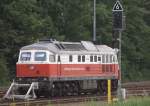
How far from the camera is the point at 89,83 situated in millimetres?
39969

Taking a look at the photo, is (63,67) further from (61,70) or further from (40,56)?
(40,56)

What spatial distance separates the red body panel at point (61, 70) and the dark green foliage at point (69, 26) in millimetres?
9602

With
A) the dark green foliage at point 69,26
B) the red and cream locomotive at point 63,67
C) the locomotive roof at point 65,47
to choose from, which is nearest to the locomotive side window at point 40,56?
the red and cream locomotive at point 63,67

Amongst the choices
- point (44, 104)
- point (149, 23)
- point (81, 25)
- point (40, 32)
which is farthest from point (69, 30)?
point (44, 104)

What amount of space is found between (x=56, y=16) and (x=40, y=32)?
596cm

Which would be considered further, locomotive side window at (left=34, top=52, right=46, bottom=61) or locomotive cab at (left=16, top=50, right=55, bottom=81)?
locomotive side window at (left=34, top=52, right=46, bottom=61)

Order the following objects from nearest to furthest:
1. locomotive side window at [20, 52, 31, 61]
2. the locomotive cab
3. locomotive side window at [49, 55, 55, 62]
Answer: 1. the locomotive cab
2. locomotive side window at [49, 55, 55, 62]
3. locomotive side window at [20, 52, 31, 61]

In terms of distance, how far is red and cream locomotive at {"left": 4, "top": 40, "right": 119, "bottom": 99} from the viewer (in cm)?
3619

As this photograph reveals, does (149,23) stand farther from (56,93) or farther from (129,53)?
(56,93)

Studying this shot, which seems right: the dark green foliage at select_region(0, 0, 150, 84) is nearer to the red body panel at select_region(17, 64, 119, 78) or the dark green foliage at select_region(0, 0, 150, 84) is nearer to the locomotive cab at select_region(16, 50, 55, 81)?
the red body panel at select_region(17, 64, 119, 78)

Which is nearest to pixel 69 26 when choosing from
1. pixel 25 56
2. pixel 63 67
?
pixel 63 67

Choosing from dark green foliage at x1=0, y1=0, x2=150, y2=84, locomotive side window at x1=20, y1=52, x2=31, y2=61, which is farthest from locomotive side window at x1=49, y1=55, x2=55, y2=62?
dark green foliage at x1=0, y1=0, x2=150, y2=84

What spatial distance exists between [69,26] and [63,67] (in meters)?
21.0

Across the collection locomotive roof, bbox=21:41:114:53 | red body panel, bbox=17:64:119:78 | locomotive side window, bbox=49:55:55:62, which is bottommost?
red body panel, bbox=17:64:119:78
